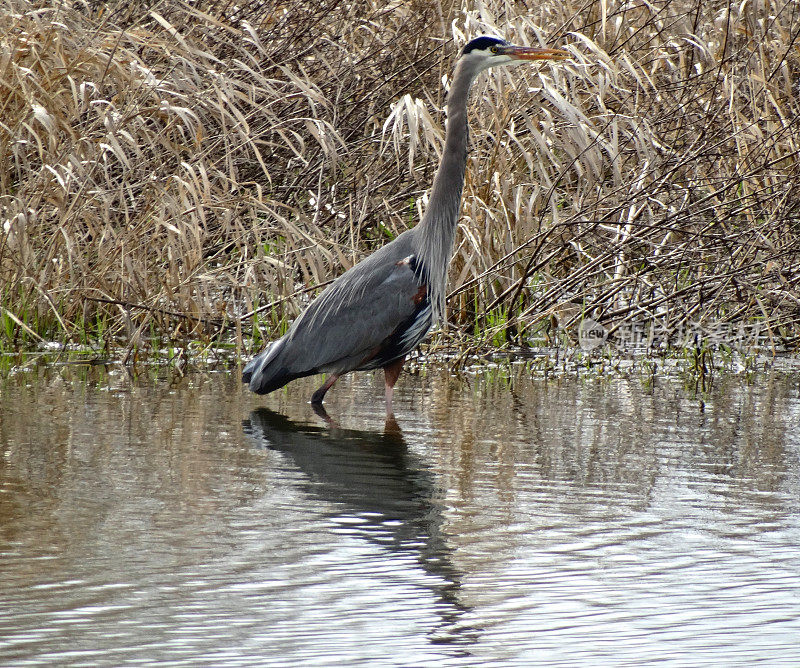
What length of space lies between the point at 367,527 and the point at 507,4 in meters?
4.79

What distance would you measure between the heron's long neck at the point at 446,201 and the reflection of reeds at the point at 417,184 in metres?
0.76

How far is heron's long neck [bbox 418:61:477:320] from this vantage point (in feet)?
19.1

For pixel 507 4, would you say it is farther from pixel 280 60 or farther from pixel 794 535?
pixel 794 535

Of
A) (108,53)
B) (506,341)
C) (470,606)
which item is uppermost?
(108,53)

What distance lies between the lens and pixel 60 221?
6.74 m

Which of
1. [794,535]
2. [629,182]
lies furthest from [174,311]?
[794,535]

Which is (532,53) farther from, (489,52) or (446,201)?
(446,201)

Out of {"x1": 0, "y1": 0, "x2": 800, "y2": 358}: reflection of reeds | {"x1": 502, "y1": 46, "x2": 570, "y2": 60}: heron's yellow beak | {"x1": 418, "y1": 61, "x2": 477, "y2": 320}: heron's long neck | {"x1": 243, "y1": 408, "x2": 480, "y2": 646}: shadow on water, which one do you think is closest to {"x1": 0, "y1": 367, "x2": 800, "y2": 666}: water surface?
{"x1": 243, "y1": 408, "x2": 480, "y2": 646}: shadow on water

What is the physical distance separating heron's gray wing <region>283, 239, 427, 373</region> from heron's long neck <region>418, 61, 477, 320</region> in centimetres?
10

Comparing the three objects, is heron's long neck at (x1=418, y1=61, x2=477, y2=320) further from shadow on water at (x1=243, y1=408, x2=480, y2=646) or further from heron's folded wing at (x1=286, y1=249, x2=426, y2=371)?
shadow on water at (x1=243, y1=408, x2=480, y2=646)

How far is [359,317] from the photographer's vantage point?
5711 mm

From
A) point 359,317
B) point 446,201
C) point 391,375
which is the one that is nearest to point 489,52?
point 446,201

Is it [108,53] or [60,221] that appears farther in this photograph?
[108,53]

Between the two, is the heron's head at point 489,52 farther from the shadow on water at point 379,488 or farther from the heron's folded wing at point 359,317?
the shadow on water at point 379,488
